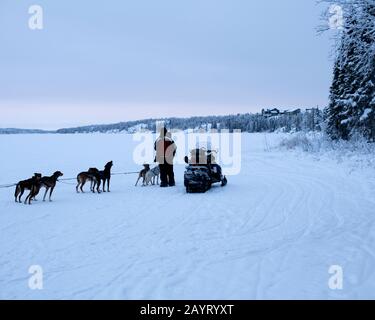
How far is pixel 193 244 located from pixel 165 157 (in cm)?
838

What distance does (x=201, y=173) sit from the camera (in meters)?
12.9

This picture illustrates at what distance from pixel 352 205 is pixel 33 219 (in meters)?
8.27

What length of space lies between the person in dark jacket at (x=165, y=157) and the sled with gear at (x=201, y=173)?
969 mm

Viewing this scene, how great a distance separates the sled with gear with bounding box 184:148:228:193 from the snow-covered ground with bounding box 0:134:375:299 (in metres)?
0.53

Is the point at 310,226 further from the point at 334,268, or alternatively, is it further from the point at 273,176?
the point at 273,176

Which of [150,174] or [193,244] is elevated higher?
[150,174]

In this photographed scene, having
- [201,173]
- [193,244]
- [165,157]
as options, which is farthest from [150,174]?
[193,244]

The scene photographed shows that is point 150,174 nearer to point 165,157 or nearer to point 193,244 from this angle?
point 165,157

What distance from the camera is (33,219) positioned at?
8844 millimetres

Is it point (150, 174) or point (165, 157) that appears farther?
point (150, 174)

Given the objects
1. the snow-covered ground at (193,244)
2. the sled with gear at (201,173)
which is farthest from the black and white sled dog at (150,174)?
the snow-covered ground at (193,244)

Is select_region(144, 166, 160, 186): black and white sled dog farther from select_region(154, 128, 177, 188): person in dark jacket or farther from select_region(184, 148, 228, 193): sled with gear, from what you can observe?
select_region(184, 148, 228, 193): sled with gear

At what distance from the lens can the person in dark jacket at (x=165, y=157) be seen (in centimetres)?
1471
